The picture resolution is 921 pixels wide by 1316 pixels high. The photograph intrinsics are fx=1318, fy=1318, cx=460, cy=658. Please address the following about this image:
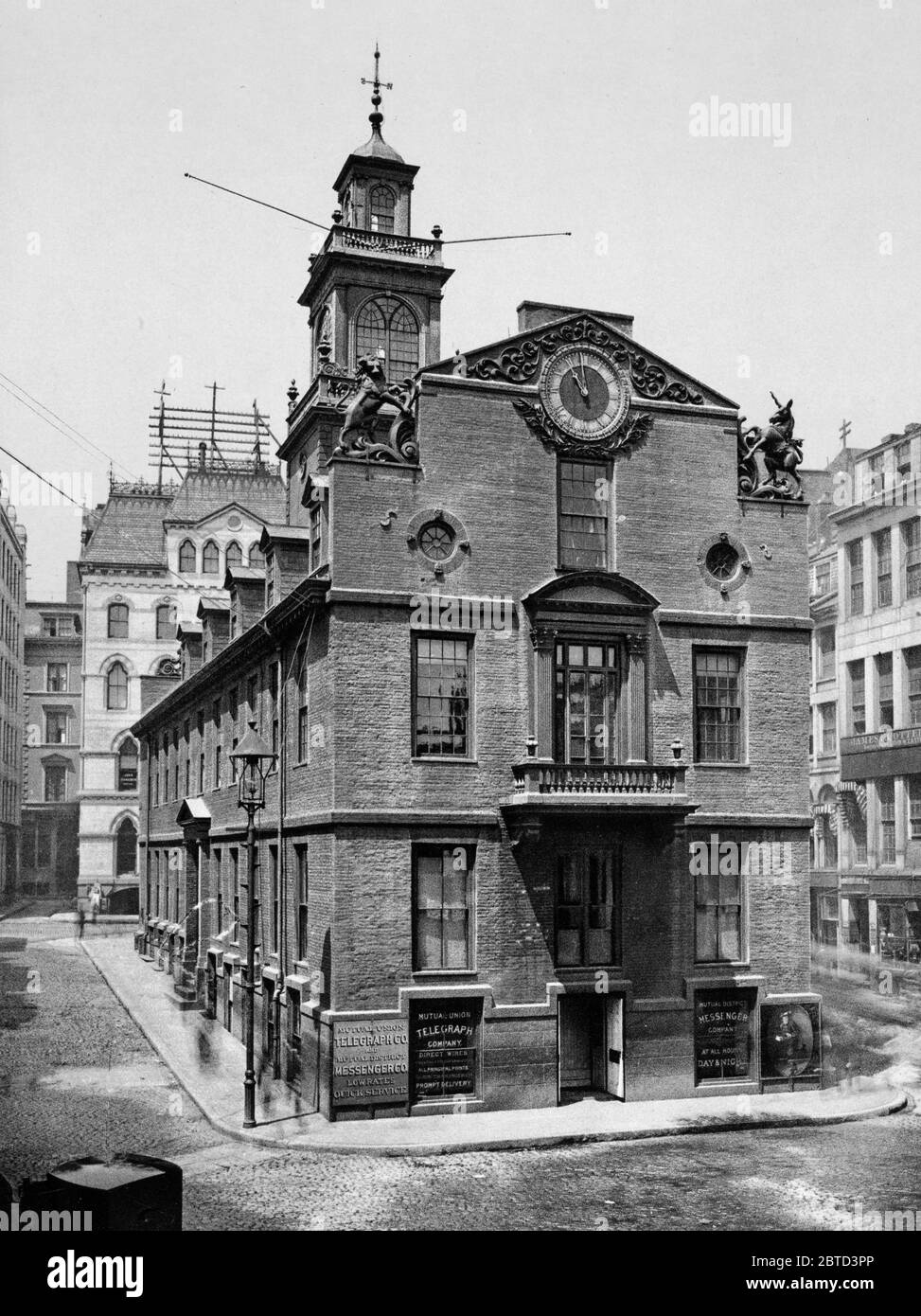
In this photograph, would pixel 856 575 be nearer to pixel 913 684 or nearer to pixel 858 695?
pixel 858 695

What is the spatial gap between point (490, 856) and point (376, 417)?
870 centimetres

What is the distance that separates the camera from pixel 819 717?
57.6 meters

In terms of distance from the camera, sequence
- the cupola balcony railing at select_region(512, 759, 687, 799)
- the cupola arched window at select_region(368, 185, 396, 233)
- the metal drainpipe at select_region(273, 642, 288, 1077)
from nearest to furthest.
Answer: the cupola balcony railing at select_region(512, 759, 687, 799), the metal drainpipe at select_region(273, 642, 288, 1077), the cupola arched window at select_region(368, 185, 396, 233)

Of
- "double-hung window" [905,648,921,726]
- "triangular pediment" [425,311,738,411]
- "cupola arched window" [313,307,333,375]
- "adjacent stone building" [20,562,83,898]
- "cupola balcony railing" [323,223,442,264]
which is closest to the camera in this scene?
"triangular pediment" [425,311,738,411]

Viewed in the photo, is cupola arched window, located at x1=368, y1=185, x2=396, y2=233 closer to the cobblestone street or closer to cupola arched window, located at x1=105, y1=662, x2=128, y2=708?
the cobblestone street

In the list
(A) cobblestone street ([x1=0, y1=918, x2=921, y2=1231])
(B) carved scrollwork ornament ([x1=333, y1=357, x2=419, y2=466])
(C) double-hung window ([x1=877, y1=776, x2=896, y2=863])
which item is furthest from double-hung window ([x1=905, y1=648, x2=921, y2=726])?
(B) carved scrollwork ornament ([x1=333, y1=357, x2=419, y2=466])

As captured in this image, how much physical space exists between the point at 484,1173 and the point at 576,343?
15.6 meters

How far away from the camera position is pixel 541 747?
2531cm

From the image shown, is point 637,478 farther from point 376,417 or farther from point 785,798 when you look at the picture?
point 785,798

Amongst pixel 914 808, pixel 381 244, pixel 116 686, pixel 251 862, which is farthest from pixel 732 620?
pixel 116 686

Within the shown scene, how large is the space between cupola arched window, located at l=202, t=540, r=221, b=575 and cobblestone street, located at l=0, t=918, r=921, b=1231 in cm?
4560

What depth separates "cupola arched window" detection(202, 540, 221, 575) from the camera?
70.9 m

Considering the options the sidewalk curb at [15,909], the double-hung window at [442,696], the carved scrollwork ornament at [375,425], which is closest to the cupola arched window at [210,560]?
the sidewalk curb at [15,909]
